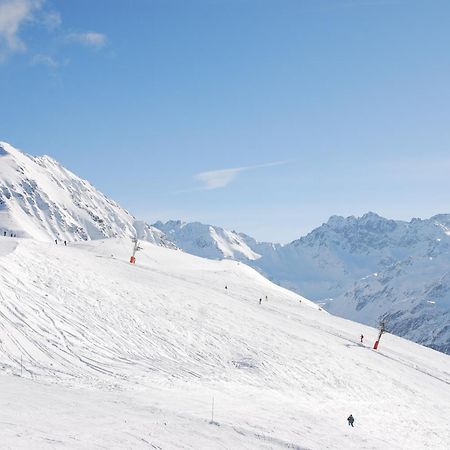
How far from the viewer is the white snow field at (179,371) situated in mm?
26438

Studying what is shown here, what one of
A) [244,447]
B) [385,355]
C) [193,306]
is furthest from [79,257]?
[244,447]

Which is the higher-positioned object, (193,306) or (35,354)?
(193,306)

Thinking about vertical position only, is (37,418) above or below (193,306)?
below

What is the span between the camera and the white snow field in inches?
1041

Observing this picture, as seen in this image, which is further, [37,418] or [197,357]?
[197,357]

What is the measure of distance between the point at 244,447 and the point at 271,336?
90.7 feet

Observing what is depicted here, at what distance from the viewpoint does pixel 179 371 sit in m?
39.7

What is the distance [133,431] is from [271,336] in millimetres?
29885

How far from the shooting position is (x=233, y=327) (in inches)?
2080

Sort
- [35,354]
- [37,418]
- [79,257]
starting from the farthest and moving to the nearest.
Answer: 1. [79,257]
2. [35,354]
3. [37,418]

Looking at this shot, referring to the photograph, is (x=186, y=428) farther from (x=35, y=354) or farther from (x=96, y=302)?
(x=96, y=302)

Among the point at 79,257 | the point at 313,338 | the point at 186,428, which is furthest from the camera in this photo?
the point at 79,257

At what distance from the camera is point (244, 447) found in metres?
26.1

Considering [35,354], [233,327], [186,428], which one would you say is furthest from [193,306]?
[186,428]
